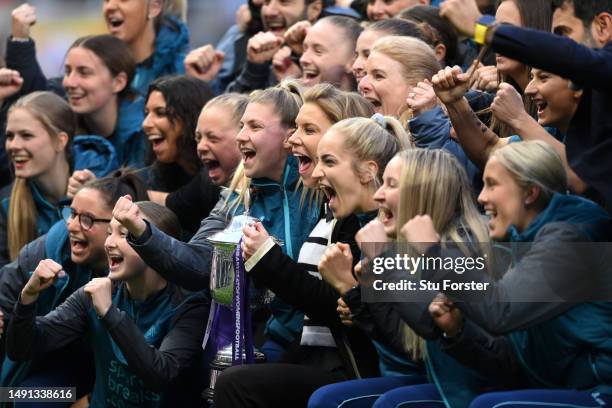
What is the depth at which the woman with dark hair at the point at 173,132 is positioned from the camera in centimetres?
669

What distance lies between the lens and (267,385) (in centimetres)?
480

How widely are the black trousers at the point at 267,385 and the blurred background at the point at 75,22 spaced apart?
6.30 metres

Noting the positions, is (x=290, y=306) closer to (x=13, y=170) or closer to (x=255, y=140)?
(x=255, y=140)

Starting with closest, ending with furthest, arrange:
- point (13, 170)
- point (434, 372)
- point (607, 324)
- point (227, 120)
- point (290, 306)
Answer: point (607, 324), point (434, 372), point (290, 306), point (227, 120), point (13, 170)

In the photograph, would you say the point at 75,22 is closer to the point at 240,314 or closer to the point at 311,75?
the point at 311,75

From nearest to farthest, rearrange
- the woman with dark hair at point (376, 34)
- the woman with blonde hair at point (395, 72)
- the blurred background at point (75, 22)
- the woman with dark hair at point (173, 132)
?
the woman with blonde hair at point (395, 72) → the woman with dark hair at point (376, 34) → the woman with dark hair at point (173, 132) → the blurred background at point (75, 22)

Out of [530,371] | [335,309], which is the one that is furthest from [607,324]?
[335,309]

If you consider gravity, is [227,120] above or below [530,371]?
above

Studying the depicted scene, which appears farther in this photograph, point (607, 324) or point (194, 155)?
point (194, 155)

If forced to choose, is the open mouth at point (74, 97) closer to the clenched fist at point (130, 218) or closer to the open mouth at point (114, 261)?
the open mouth at point (114, 261)

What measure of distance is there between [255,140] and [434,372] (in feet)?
5.01

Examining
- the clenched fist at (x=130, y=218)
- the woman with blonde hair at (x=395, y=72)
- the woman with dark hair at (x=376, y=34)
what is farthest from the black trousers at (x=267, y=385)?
the woman with dark hair at (x=376, y=34)

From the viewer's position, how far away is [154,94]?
267 inches

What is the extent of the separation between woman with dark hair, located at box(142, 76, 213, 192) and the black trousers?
1992mm
